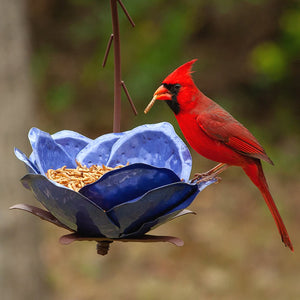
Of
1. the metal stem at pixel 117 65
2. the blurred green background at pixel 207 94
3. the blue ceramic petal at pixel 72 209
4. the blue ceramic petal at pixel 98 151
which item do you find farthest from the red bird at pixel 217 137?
the blurred green background at pixel 207 94

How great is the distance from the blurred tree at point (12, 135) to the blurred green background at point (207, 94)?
0.39 metres

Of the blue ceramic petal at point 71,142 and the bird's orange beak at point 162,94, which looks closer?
the bird's orange beak at point 162,94

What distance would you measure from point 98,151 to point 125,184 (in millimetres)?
736

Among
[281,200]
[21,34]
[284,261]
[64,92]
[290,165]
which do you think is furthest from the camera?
[64,92]

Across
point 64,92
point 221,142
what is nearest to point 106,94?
point 64,92

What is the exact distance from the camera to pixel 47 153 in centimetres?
278

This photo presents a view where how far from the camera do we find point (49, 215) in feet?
8.11

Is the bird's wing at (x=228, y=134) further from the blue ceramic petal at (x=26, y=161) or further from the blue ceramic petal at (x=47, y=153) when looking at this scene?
the blue ceramic petal at (x=26, y=161)

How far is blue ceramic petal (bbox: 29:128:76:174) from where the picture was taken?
8.61ft

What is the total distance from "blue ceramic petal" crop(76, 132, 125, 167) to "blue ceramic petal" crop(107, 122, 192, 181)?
0.21ft

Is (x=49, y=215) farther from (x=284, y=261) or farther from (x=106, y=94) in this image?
(x=106, y=94)

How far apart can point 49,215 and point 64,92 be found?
21.2 ft

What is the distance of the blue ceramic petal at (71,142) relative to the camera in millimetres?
2953

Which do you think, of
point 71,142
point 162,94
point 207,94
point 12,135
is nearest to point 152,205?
point 162,94
